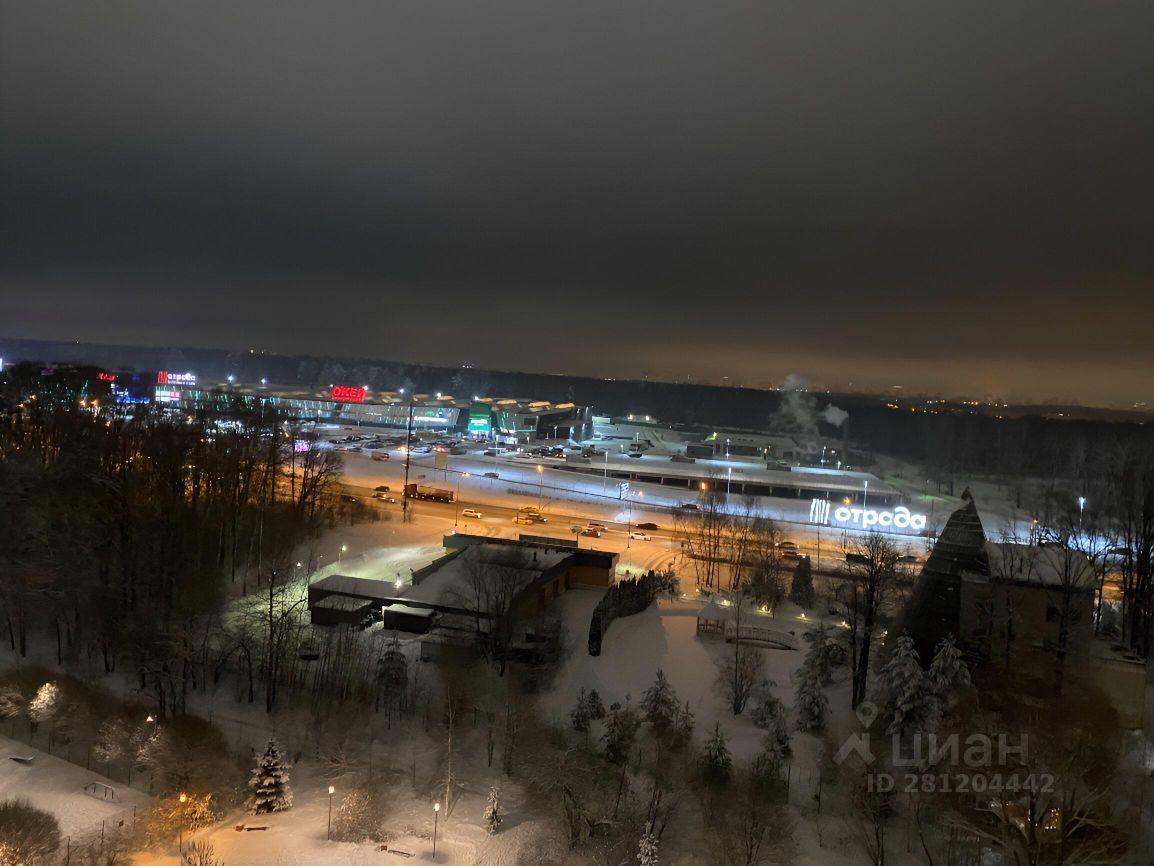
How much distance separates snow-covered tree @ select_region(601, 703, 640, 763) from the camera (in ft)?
45.2

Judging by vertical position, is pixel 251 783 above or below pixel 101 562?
below

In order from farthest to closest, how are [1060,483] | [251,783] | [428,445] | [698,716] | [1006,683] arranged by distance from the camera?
[428,445], [1060,483], [698,716], [1006,683], [251,783]

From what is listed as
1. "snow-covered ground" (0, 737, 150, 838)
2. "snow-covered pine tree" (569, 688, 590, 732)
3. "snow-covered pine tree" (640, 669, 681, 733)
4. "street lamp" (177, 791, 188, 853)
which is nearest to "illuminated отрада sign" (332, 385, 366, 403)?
"snow-covered ground" (0, 737, 150, 838)

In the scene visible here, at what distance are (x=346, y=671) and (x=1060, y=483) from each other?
4131cm

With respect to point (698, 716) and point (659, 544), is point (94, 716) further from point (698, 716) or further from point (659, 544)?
point (659, 544)

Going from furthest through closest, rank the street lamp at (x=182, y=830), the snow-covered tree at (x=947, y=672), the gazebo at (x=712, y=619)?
the gazebo at (x=712, y=619) → the snow-covered tree at (x=947, y=672) → the street lamp at (x=182, y=830)

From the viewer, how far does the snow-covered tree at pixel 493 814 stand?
1181 centimetres

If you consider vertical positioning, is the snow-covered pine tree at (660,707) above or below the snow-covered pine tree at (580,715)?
above

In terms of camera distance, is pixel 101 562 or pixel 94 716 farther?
pixel 101 562

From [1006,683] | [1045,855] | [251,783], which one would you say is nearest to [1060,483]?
[1006,683]

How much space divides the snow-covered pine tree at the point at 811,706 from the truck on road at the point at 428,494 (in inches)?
853

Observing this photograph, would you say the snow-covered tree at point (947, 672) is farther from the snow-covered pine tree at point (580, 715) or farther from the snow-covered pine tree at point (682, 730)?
the snow-covered pine tree at point (580, 715)

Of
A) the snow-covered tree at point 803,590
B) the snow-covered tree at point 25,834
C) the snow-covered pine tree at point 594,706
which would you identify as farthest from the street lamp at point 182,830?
the snow-covered tree at point 803,590

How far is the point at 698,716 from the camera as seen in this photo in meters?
15.3
